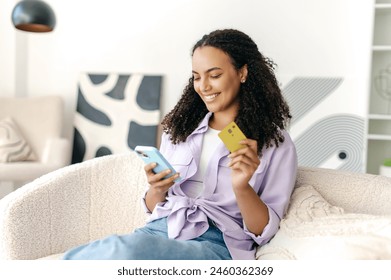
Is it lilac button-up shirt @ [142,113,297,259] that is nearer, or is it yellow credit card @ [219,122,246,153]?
yellow credit card @ [219,122,246,153]

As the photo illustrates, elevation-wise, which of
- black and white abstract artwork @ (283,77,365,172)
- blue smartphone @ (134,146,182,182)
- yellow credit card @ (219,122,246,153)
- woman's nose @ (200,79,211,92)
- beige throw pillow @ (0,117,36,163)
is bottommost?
beige throw pillow @ (0,117,36,163)

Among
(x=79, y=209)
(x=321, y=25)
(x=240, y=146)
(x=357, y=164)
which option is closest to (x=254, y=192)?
(x=240, y=146)

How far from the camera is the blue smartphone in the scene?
54.8 inches

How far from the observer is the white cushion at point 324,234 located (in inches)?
47.8

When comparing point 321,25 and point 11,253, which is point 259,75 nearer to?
point 11,253

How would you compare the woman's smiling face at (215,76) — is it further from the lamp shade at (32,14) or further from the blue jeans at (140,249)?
the lamp shade at (32,14)

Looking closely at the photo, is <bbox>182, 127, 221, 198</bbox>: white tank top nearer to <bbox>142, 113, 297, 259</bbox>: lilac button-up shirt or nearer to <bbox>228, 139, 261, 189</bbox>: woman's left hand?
<bbox>142, 113, 297, 259</bbox>: lilac button-up shirt

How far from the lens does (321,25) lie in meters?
3.84

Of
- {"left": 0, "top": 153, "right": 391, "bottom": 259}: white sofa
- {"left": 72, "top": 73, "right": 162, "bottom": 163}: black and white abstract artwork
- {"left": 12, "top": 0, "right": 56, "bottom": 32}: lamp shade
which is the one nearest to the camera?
{"left": 0, "top": 153, "right": 391, "bottom": 259}: white sofa

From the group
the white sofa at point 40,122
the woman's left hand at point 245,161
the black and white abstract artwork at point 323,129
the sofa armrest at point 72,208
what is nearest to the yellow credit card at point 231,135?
the woman's left hand at point 245,161

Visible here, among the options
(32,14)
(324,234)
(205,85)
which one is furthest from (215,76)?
(32,14)

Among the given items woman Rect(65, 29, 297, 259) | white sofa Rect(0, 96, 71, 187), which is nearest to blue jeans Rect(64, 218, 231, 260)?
woman Rect(65, 29, 297, 259)

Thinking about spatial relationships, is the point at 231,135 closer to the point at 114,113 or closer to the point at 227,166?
the point at 227,166

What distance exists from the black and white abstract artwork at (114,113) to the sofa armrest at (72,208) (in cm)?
227
